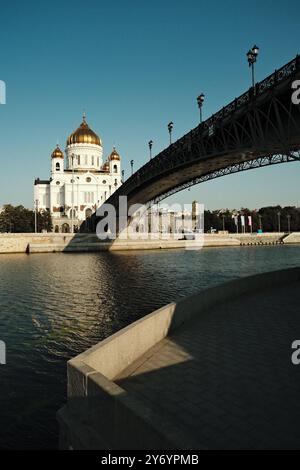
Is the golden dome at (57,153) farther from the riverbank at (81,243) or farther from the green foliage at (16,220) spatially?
the riverbank at (81,243)

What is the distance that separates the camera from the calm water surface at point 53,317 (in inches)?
297

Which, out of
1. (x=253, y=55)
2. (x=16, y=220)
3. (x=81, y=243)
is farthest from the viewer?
(x=16, y=220)

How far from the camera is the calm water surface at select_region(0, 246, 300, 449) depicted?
7.55 meters

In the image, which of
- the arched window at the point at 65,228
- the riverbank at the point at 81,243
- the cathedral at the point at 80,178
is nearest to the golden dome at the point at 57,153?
the cathedral at the point at 80,178

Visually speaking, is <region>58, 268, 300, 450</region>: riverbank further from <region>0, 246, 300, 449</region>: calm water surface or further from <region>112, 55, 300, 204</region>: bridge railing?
<region>112, 55, 300, 204</region>: bridge railing

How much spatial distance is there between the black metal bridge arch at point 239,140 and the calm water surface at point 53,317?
10.1 metres

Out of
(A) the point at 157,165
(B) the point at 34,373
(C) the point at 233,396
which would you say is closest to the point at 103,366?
(C) the point at 233,396

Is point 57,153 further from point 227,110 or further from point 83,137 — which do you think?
point 227,110

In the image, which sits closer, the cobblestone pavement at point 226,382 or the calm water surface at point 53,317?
the cobblestone pavement at point 226,382

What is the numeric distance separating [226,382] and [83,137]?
94771 millimetres

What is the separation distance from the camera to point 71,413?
16.2 feet

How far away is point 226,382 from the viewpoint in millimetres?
5984

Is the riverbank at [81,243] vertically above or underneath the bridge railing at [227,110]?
underneath

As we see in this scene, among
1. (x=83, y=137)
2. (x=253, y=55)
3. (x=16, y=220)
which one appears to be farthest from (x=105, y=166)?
(x=253, y=55)
